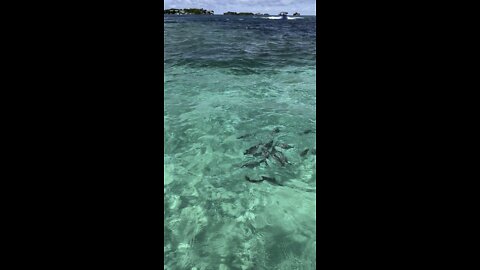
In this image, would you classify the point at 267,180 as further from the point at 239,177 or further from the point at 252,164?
the point at 252,164

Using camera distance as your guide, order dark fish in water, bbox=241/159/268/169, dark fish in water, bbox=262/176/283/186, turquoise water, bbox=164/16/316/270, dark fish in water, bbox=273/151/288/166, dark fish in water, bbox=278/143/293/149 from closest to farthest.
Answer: turquoise water, bbox=164/16/316/270 → dark fish in water, bbox=262/176/283/186 → dark fish in water, bbox=241/159/268/169 → dark fish in water, bbox=273/151/288/166 → dark fish in water, bbox=278/143/293/149

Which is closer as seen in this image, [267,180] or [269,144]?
[267,180]

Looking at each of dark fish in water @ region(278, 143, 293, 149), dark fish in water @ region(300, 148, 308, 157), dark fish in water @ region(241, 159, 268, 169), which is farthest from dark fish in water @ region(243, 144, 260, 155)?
dark fish in water @ region(300, 148, 308, 157)

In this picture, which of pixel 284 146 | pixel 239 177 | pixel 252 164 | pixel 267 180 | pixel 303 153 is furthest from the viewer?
pixel 284 146

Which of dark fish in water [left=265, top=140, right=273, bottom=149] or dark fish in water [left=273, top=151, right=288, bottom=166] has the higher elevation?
Result: dark fish in water [left=265, top=140, right=273, bottom=149]

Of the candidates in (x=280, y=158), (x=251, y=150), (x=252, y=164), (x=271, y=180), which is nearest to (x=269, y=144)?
(x=251, y=150)

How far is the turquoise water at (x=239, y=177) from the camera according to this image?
13.1 ft

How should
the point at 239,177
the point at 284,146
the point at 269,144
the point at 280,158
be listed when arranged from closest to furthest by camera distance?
the point at 239,177 → the point at 280,158 → the point at 284,146 → the point at 269,144

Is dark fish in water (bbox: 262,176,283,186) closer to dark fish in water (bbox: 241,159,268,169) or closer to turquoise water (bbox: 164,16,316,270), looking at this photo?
turquoise water (bbox: 164,16,316,270)

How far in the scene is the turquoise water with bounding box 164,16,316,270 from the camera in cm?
398

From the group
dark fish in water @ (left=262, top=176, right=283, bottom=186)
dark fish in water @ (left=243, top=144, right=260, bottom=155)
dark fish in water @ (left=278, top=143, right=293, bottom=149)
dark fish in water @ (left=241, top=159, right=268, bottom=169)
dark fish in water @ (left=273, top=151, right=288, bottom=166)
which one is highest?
dark fish in water @ (left=278, top=143, right=293, bottom=149)

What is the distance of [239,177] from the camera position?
19.4 ft

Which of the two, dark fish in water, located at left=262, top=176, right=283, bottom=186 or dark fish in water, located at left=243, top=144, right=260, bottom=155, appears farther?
dark fish in water, located at left=243, top=144, right=260, bottom=155
